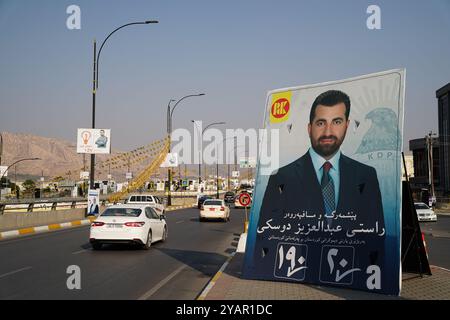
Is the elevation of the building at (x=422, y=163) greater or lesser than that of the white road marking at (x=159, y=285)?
greater

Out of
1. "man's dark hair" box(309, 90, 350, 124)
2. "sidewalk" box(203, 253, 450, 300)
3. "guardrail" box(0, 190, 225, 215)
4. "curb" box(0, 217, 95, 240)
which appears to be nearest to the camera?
"sidewalk" box(203, 253, 450, 300)

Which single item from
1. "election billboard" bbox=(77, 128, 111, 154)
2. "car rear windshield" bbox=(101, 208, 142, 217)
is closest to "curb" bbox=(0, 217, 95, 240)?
"election billboard" bbox=(77, 128, 111, 154)

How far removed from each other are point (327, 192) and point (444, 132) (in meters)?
80.4

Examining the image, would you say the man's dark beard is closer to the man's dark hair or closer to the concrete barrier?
the man's dark hair

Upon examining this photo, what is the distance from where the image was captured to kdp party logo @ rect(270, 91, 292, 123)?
35.2ft

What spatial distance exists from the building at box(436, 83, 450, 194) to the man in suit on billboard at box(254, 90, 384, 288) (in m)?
75.0

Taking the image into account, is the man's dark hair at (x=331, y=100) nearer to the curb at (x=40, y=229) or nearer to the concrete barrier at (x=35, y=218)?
the curb at (x=40, y=229)

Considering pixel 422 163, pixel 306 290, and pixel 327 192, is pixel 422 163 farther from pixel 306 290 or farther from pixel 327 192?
pixel 306 290

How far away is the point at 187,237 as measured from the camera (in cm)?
2134

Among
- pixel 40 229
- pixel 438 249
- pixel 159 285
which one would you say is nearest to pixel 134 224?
pixel 159 285

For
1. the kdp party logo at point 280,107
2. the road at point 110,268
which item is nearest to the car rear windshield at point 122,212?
the road at point 110,268

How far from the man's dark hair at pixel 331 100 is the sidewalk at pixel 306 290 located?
10.5ft

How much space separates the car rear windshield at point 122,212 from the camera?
16422 mm
